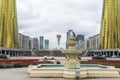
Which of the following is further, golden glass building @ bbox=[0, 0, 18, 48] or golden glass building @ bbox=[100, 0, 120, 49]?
golden glass building @ bbox=[100, 0, 120, 49]

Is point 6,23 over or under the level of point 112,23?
over

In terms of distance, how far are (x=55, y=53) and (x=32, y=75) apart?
4221 inches

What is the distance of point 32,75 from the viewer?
96.6 ft

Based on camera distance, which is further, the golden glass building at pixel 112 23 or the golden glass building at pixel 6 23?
the golden glass building at pixel 112 23

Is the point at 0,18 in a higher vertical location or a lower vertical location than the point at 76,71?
higher

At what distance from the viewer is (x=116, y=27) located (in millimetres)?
140875

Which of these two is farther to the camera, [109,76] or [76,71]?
[109,76]

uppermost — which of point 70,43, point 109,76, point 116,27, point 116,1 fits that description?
point 116,1

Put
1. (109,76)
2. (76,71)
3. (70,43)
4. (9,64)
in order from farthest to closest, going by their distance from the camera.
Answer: (9,64), (70,43), (109,76), (76,71)

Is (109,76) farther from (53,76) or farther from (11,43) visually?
(11,43)

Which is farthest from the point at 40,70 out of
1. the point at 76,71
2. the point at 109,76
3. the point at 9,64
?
the point at 9,64

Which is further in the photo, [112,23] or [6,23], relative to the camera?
[6,23]

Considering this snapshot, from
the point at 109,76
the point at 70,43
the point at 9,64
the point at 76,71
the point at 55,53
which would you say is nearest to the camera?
the point at 76,71

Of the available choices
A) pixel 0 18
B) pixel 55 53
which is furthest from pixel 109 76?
pixel 0 18
